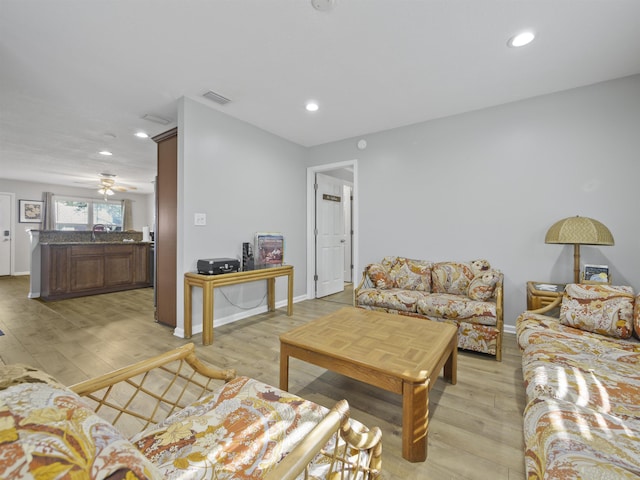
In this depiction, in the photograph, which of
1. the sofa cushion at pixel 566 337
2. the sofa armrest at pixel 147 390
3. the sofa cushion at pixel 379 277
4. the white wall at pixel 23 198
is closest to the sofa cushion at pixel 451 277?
the sofa cushion at pixel 379 277

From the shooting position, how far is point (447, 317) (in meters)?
2.68

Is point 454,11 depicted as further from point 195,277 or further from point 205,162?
point 195,277

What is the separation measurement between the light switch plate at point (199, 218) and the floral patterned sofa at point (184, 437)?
1.96 meters

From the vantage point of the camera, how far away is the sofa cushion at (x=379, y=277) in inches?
133

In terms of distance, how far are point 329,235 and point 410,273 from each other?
6.52 ft

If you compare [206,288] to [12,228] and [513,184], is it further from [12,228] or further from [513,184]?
[12,228]

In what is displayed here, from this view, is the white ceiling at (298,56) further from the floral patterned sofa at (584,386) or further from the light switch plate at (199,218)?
the floral patterned sofa at (584,386)

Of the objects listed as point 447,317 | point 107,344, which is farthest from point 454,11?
point 107,344

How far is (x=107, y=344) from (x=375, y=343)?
106 inches

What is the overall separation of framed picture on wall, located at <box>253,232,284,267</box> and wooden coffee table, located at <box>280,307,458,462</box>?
5.56ft

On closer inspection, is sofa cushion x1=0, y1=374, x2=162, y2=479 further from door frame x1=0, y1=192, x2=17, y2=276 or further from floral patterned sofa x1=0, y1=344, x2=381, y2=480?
Answer: door frame x1=0, y1=192, x2=17, y2=276

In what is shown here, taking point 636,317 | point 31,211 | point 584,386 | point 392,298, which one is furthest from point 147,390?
point 31,211

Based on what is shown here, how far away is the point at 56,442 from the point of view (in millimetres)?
465

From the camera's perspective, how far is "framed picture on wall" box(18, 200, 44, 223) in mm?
7332
